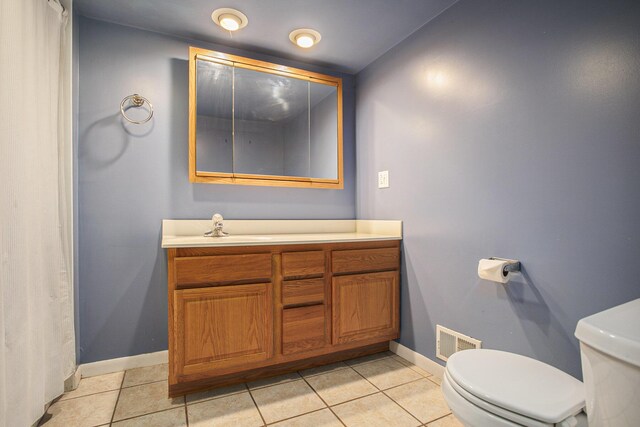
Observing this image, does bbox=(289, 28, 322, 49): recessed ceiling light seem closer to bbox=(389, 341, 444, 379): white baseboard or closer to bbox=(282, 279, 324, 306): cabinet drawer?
bbox=(282, 279, 324, 306): cabinet drawer

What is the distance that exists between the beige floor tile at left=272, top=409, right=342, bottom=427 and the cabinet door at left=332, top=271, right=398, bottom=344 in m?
0.44

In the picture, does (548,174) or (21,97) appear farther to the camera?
(548,174)

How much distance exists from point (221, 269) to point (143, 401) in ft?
2.52

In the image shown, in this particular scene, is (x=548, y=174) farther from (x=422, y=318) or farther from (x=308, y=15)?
(x=308, y=15)

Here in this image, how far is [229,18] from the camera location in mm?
1784

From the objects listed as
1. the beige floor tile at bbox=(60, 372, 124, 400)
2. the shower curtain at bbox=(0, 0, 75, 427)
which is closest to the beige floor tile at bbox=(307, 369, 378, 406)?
the beige floor tile at bbox=(60, 372, 124, 400)

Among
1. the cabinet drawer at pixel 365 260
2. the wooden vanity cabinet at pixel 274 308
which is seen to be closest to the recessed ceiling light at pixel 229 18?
the wooden vanity cabinet at pixel 274 308

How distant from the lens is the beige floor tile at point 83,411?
1.37 metres

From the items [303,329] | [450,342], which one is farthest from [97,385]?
[450,342]

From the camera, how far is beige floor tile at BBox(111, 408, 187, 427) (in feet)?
4.45

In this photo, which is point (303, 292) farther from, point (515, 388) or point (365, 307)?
point (515, 388)

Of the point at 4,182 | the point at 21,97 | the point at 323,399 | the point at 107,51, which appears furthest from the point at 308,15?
the point at 323,399

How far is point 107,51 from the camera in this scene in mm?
1848

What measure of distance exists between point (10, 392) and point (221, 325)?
751 mm
